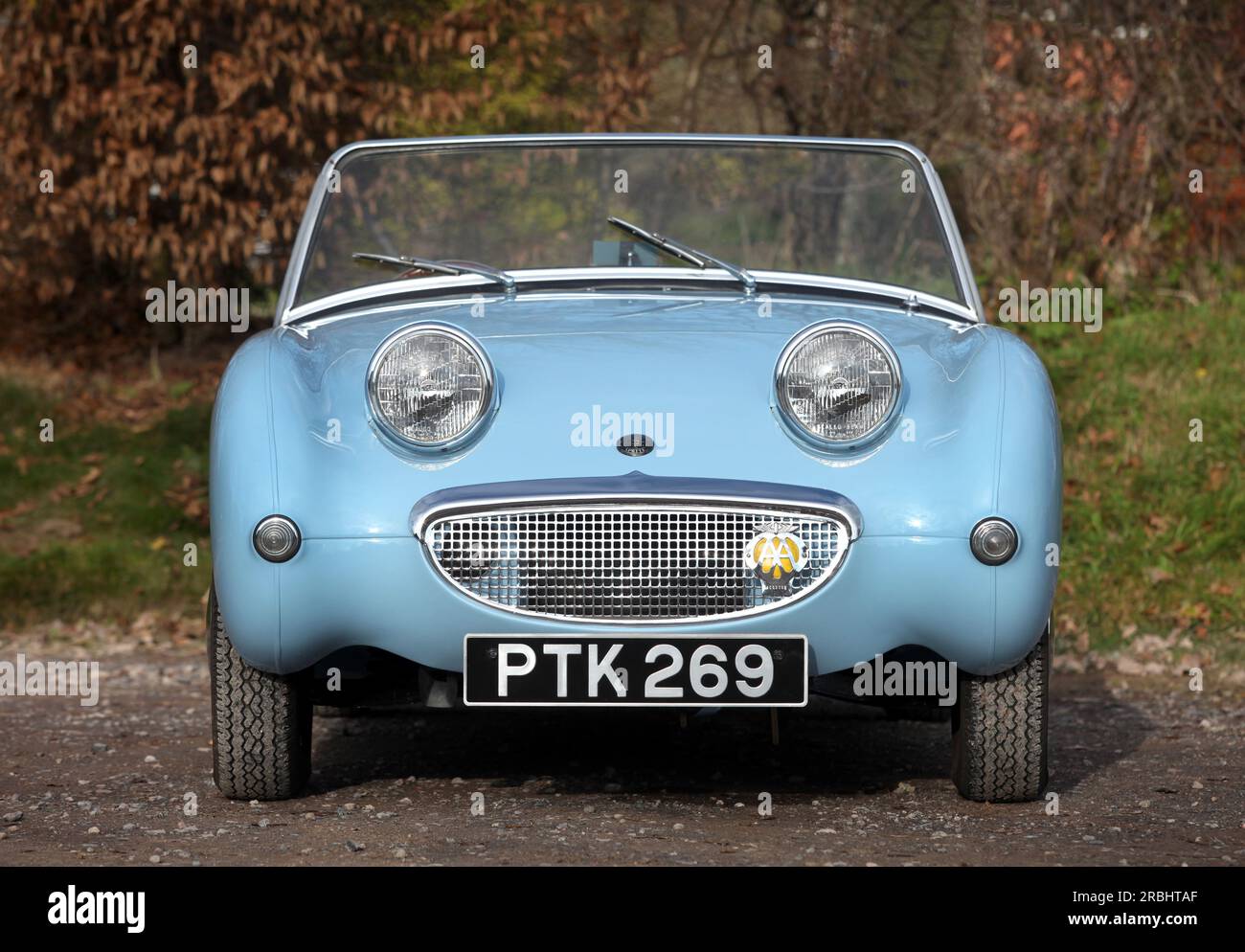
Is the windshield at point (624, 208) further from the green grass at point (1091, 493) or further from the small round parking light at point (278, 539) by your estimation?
the green grass at point (1091, 493)

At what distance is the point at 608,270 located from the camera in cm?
463

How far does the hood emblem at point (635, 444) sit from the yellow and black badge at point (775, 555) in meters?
0.29

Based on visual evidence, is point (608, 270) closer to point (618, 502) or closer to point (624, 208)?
point (624, 208)

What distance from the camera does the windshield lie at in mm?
4992

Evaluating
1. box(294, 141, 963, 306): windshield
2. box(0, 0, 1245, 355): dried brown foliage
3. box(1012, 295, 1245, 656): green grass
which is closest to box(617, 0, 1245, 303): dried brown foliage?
box(0, 0, 1245, 355): dried brown foliage

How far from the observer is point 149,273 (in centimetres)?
1076

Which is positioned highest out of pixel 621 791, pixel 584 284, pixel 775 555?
pixel 584 284

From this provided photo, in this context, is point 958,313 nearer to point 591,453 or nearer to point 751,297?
point 751,297

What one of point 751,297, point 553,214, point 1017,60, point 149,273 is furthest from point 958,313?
point 149,273

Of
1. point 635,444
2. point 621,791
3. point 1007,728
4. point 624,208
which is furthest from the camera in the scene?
point 624,208

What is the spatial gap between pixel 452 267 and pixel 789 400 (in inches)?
48.6

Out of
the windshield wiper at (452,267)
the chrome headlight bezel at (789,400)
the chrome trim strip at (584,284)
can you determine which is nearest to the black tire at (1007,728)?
the chrome headlight bezel at (789,400)

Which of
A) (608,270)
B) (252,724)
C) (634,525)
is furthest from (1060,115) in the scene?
(252,724)

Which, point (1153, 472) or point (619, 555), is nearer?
point (619, 555)
